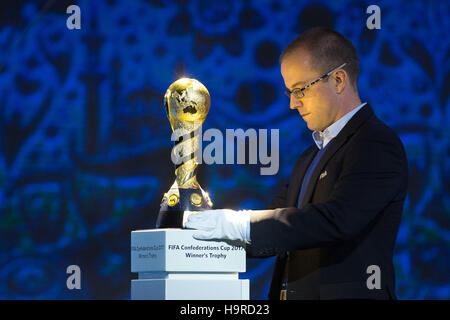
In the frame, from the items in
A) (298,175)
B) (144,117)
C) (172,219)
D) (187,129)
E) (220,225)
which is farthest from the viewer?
(144,117)

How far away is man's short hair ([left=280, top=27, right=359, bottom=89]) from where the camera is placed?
2.31 meters

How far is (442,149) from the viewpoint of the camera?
12.9 feet

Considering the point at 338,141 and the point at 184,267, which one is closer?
the point at 184,267

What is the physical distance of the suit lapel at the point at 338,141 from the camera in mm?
2217

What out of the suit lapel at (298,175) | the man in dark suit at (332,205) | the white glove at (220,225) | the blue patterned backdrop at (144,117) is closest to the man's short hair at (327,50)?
the man in dark suit at (332,205)

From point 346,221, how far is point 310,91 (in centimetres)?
55

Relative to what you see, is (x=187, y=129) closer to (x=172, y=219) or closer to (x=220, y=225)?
(x=172, y=219)

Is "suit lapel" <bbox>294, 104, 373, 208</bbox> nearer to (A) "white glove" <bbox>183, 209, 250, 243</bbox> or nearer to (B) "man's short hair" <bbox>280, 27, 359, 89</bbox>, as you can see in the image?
(B) "man's short hair" <bbox>280, 27, 359, 89</bbox>

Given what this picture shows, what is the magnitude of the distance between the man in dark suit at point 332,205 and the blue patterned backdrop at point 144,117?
58.1 inches

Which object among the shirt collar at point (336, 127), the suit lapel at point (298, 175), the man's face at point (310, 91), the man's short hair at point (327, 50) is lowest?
the suit lapel at point (298, 175)

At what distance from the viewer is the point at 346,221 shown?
1.97 m

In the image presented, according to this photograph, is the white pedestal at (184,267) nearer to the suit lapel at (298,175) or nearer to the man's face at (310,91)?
the suit lapel at (298,175)

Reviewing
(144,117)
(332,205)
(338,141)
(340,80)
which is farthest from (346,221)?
(144,117)

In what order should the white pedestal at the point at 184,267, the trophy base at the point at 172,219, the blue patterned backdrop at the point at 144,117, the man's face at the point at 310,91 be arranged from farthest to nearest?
the blue patterned backdrop at the point at 144,117
the man's face at the point at 310,91
the trophy base at the point at 172,219
the white pedestal at the point at 184,267
